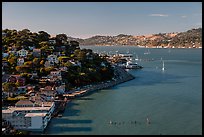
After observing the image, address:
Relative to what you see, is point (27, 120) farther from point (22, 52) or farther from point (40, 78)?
point (22, 52)

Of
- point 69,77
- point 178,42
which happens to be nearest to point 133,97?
point 69,77

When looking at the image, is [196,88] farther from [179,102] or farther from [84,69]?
[84,69]

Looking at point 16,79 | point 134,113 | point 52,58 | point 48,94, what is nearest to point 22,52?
point 52,58

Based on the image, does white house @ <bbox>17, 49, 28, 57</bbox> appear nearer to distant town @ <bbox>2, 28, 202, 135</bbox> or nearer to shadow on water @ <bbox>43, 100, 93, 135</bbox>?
distant town @ <bbox>2, 28, 202, 135</bbox>

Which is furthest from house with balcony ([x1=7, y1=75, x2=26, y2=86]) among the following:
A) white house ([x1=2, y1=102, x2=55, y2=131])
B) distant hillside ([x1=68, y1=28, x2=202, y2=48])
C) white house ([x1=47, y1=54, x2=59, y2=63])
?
distant hillside ([x1=68, y1=28, x2=202, y2=48])

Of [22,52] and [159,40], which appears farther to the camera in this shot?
[159,40]

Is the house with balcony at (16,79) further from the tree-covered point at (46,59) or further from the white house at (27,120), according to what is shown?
the white house at (27,120)

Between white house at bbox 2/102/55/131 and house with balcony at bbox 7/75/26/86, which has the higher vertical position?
house with balcony at bbox 7/75/26/86
